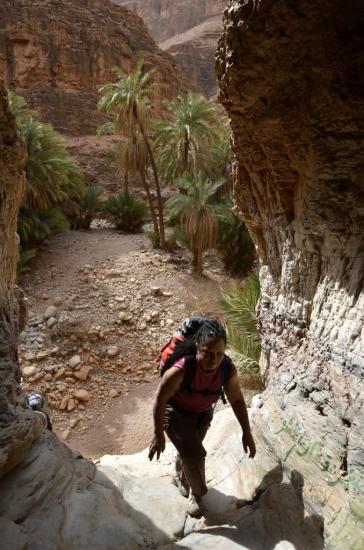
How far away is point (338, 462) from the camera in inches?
91.6

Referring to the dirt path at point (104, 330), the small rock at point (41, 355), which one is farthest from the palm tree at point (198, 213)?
the small rock at point (41, 355)

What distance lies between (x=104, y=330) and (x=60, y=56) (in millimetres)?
26454

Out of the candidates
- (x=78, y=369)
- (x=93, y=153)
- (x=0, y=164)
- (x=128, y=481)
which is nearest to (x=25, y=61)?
(x=93, y=153)

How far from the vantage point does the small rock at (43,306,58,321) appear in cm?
877

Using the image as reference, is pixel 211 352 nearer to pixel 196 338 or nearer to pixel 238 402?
pixel 196 338

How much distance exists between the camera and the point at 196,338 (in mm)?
2404

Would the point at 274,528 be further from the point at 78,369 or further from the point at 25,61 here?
the point at 25,61

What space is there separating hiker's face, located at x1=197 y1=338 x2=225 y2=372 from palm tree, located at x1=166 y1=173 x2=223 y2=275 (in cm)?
909

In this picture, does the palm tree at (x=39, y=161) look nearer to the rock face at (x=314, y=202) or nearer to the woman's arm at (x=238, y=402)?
the rock face at (x=314, y=202)

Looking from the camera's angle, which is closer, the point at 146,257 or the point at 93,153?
the point at 146,257

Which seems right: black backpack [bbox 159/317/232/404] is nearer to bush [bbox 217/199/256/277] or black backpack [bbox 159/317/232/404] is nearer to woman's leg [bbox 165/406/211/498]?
woman's leg [bbox 165/406/211/498]

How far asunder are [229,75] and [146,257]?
9694mm

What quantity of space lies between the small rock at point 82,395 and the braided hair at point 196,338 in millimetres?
5030

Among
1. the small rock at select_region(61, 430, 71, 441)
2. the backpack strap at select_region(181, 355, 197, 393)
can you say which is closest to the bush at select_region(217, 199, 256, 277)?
the small rock at select_region(61, 430, 71, 441)
